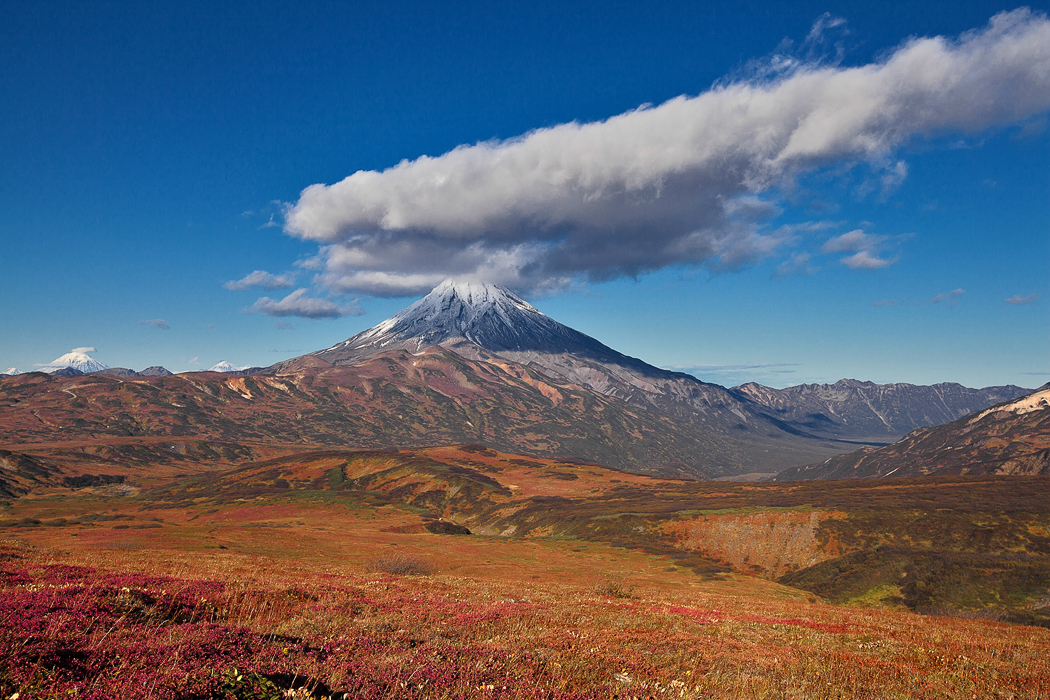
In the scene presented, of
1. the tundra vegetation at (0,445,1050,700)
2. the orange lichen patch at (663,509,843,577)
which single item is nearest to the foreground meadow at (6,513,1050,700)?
the tundra vegetation at (0,445,1050,700)

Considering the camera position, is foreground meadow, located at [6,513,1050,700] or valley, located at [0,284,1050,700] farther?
valley, located at [0,284,1050,700]

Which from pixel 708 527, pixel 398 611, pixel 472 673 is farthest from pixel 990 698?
pixel 708 527

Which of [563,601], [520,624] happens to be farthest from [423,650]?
[563,601]

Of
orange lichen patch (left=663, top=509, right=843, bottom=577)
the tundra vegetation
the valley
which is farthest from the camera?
orange lichen patch (left=663, top=509, right=843, bottom=577)

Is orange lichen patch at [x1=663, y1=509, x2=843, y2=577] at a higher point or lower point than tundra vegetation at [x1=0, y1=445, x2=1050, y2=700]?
lower

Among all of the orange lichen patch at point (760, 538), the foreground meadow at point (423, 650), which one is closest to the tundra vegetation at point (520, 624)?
the foreground meadow at point (423, 650)

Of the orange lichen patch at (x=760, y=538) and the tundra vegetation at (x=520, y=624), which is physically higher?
the tundra vegetation at (x=520, y=624)

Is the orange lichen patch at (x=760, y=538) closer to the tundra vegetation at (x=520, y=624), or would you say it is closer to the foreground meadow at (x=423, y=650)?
the tundra vegetation at (x=520, y=624)

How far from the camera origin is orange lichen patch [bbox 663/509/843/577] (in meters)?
81.1

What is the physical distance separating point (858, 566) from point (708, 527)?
109 ft

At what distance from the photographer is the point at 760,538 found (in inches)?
3499

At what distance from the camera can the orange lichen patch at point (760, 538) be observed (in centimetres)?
8106

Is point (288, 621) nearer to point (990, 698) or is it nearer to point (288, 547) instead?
point (990, 698)

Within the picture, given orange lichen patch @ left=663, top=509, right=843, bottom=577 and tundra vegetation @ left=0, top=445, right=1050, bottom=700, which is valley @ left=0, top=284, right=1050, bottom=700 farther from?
orange lichen patch @ left=663, top=509, right=843, bottom=577
